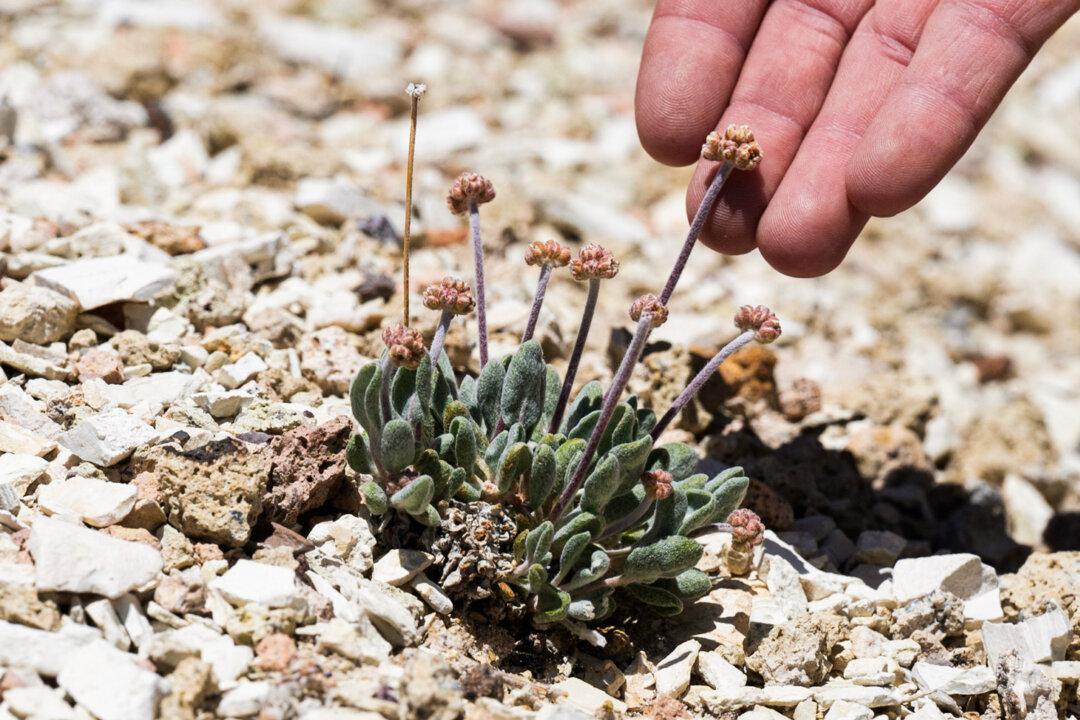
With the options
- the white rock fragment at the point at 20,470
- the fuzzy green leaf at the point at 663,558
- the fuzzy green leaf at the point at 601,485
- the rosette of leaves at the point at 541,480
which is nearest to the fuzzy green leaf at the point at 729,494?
the rosette of leaves at the point at 541,480

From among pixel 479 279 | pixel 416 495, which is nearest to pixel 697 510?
pixel 416 495

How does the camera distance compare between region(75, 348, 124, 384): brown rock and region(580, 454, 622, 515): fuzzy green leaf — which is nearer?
region(580, 454, 622, 515): fuzzy green leaf

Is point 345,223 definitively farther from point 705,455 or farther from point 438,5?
point 438,5

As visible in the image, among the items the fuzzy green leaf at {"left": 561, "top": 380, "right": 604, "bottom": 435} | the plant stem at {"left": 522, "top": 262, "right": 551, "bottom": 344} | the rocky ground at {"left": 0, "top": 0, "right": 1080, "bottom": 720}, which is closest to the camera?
the rocky ground at {"left": 0, "top": 0, "right": 1080, "bottom": 720}

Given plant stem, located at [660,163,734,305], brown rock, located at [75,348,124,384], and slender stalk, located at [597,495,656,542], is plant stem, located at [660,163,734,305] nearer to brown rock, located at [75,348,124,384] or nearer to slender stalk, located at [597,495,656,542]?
slender stalk, located at [597,495,656,542]

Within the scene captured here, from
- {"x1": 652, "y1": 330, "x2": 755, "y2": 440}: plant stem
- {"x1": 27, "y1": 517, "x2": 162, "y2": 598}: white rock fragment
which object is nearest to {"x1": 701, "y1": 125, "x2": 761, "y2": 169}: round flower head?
{"x1": 652, "y1": 330, "x2": 755, "y2": 440}: plant stem

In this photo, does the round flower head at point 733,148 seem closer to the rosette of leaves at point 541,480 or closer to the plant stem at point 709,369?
the plant stem at point 709,369

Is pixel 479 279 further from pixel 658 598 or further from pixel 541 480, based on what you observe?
pixel 658 598
